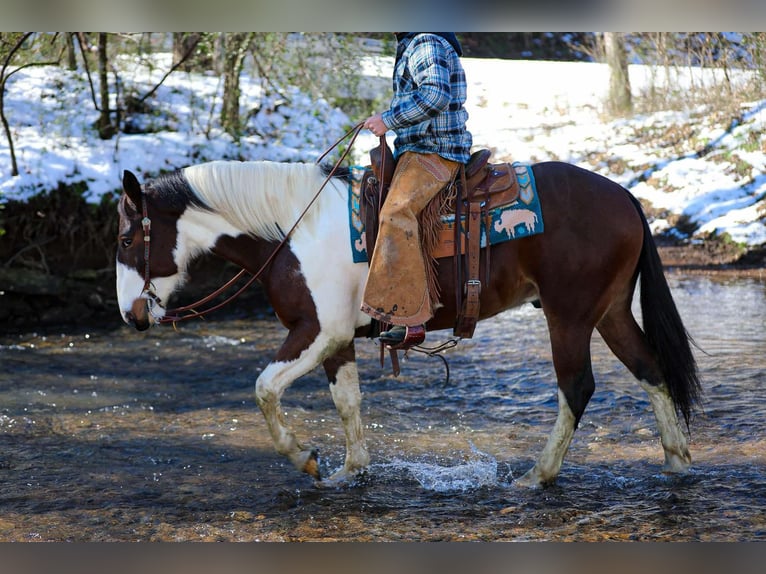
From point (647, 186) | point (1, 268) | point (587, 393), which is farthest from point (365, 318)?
point (647, 186)

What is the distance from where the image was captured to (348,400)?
164 inches

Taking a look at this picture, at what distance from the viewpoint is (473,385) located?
6254 mm

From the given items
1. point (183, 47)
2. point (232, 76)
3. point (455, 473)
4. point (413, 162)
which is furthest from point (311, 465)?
point (183, 47)

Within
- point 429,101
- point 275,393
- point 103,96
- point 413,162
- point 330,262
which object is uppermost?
point 103,96

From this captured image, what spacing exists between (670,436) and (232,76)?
25.0ft

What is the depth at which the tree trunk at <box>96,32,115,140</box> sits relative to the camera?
9406 millimetres

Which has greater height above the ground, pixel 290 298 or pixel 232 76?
pixel 232 76

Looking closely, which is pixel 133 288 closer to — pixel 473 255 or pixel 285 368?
pixel 285 368

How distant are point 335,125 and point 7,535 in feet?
23.9

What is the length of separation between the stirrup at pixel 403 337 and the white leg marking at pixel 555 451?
74 cm

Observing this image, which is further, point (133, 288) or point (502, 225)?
point (133, 288)

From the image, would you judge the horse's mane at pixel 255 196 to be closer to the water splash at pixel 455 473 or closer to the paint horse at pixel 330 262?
the paint horse at pixel 330 262

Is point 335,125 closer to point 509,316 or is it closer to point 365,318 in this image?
point 509,316

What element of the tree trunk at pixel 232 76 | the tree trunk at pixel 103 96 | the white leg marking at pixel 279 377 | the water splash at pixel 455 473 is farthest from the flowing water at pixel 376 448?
the tree trunk at pixel 232 76
